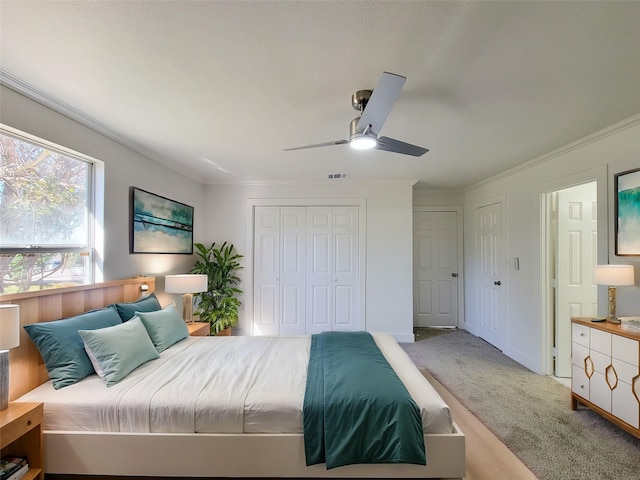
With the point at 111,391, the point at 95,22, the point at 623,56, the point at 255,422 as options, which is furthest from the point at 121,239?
the point at 623,56

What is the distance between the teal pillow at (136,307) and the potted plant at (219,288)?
113cm

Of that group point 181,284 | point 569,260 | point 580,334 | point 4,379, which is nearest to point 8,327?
point 4,379

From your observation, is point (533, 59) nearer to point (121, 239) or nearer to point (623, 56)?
point (623, 56)

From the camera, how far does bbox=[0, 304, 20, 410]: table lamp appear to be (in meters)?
1.38

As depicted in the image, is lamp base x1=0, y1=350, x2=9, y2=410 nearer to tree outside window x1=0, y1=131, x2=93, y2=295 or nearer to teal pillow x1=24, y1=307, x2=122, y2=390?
teal pillow x1=24, y1=307, x2=122, y2=390

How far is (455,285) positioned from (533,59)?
404 cm

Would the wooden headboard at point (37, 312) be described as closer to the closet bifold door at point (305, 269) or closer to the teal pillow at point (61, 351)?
the teal pillow at point (61, 351)

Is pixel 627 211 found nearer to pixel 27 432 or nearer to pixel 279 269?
pixel 279 269

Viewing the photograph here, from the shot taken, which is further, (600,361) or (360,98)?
(600,361)

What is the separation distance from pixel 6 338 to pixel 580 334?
381 cm

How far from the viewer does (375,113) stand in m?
1.58

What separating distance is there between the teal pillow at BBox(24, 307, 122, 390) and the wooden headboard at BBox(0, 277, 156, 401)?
0.27 ft

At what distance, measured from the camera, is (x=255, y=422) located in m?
1.59

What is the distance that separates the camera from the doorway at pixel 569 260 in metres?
3.05
